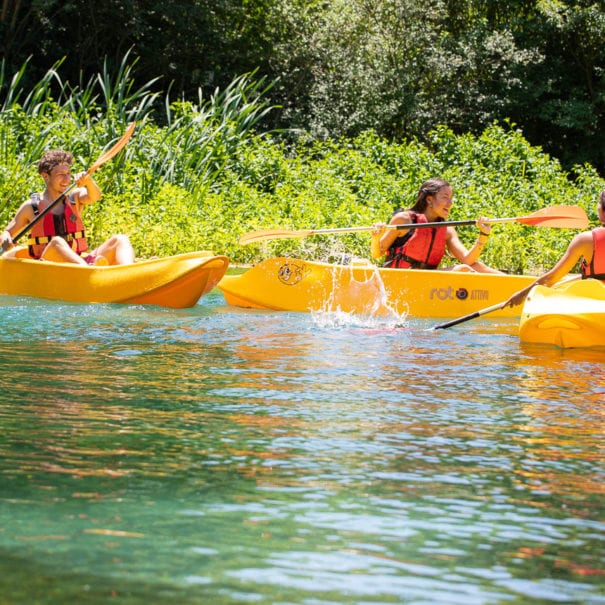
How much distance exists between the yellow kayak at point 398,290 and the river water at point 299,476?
1543 millimetres

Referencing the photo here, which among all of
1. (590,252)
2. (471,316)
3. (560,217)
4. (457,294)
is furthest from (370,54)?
(590,252)

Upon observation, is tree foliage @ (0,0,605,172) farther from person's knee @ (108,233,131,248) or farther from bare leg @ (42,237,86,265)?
bare leg @ (42,237,86,265)

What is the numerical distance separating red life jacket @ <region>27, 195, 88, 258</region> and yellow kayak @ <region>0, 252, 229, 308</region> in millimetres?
347

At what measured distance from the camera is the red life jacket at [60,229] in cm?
785

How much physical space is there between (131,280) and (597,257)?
288cm

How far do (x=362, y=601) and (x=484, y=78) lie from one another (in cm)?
1901

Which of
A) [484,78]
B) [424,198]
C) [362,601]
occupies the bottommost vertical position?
[362,601]

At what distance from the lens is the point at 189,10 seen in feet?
68.9

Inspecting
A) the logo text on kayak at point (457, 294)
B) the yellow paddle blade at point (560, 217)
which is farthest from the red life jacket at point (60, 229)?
the yellow paddle blade at point (560, 217)

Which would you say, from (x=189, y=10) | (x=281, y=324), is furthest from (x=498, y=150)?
(x=189, y=10)

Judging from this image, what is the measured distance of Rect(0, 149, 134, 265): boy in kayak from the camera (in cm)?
772

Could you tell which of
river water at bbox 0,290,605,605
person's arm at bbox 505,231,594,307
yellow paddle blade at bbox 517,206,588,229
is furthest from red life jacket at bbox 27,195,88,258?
person's arm at bbox 505,231,594,307

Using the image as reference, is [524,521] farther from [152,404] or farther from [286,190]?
[286,190]

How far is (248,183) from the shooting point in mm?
13094
